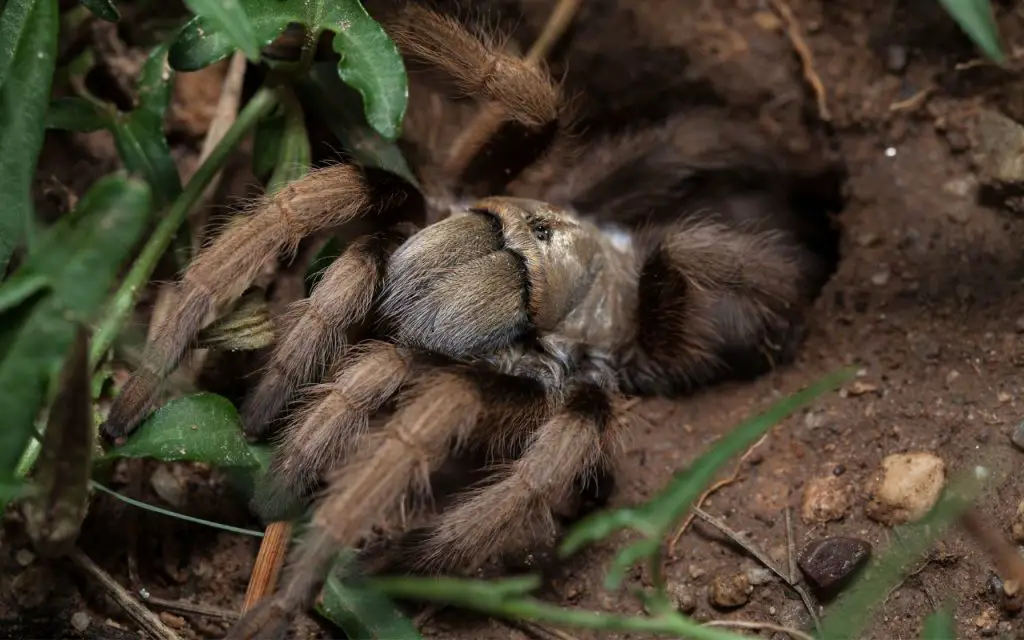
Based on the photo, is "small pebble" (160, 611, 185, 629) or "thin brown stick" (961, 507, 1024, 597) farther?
"small pebble" (160, 611, 185, 629)

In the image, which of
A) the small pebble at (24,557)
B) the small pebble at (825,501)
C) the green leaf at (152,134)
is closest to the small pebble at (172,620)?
the small pebble at (24,557)

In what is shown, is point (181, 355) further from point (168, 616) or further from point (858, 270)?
point (858, 270)

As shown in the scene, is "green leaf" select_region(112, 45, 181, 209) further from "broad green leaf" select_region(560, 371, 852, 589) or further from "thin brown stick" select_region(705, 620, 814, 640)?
"thin brown stick" select_region(705, 620, 814, 640)

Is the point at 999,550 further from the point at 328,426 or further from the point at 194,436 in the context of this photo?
the point at 194,436

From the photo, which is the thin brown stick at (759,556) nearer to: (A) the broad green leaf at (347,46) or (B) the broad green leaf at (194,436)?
(B) the broad green leaf at (194,436)

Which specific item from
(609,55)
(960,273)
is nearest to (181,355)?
(609,55)

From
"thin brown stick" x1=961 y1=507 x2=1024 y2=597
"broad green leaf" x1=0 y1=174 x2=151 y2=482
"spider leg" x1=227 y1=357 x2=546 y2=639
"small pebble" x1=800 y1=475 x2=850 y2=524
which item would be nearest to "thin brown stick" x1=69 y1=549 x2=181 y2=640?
"spider leg" x1=227 y1=357 x2=546 y2=639
